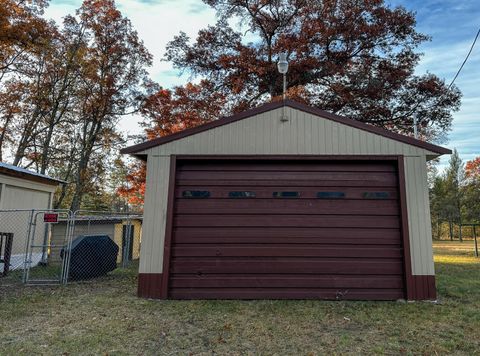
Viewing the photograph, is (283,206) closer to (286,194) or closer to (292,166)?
(286,194)

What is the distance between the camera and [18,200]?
9.09 m

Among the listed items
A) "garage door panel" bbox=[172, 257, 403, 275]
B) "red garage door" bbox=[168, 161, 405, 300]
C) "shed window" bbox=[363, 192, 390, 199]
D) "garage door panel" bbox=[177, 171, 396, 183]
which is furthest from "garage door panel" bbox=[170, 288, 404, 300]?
"garage door panel" bbox=[177, 171, 396, 183]

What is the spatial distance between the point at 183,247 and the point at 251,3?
1250 cm

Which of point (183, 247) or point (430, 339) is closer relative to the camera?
point (430, 339)

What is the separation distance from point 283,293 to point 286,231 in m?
1.01

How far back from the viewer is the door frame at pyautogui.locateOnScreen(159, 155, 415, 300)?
17.5 feet

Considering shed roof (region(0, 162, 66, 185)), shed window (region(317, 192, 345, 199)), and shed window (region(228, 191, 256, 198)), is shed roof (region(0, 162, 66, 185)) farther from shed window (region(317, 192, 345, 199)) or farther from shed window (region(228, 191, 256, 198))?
shed window (region(317, 192, 345, 199))

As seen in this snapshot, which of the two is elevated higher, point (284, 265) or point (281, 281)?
point (284, 265)

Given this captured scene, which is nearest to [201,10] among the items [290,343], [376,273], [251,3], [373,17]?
[251,3]

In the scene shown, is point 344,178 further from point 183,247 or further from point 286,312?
point 183,247

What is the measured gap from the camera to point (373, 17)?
13172mm

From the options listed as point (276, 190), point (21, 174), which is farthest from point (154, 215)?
point (21, 174)

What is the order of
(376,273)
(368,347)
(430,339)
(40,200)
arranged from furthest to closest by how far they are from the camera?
1. (40,200)
2. (376,273)
3. (430,339)
4. (368,347)

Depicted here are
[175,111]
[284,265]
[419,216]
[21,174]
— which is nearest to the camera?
[419,216]
